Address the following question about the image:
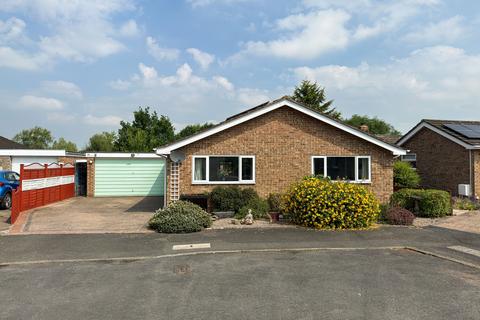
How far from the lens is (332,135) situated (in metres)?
14.5

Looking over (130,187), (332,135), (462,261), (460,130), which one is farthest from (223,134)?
(460,130)

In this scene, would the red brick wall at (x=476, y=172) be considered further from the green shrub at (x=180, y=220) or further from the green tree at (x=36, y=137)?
the green tree at (x=36, y=137)

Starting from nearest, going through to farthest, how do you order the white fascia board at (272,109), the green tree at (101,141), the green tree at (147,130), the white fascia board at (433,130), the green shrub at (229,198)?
the green shrub at (229,198) → the white fascia board at (272,109) → the white fascia board at (433,130) → the green tree at (147,130) → the green tree at (101,141)

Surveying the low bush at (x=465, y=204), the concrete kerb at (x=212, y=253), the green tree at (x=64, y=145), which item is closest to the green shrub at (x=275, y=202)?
the concrete kerb at (x=212, y=253)

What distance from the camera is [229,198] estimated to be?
13.0m

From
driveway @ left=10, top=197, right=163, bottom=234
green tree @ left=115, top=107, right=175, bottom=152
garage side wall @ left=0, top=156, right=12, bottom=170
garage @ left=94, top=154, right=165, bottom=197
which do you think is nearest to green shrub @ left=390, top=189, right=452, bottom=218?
driveway @ left=10, top=197, right=163, bottom=234

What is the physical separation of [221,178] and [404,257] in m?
7.65

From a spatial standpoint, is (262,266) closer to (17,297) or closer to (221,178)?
(17,297)

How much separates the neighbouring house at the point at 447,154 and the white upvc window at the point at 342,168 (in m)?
5.99

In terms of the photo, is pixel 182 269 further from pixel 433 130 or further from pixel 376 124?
pixel 376 124

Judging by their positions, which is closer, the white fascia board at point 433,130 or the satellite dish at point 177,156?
the satellite dish at point 177,156

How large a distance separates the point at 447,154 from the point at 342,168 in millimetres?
8086

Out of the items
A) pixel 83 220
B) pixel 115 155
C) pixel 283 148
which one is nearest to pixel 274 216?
pixel 283 148

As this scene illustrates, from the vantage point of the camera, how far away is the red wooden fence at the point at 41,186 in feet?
44.8
